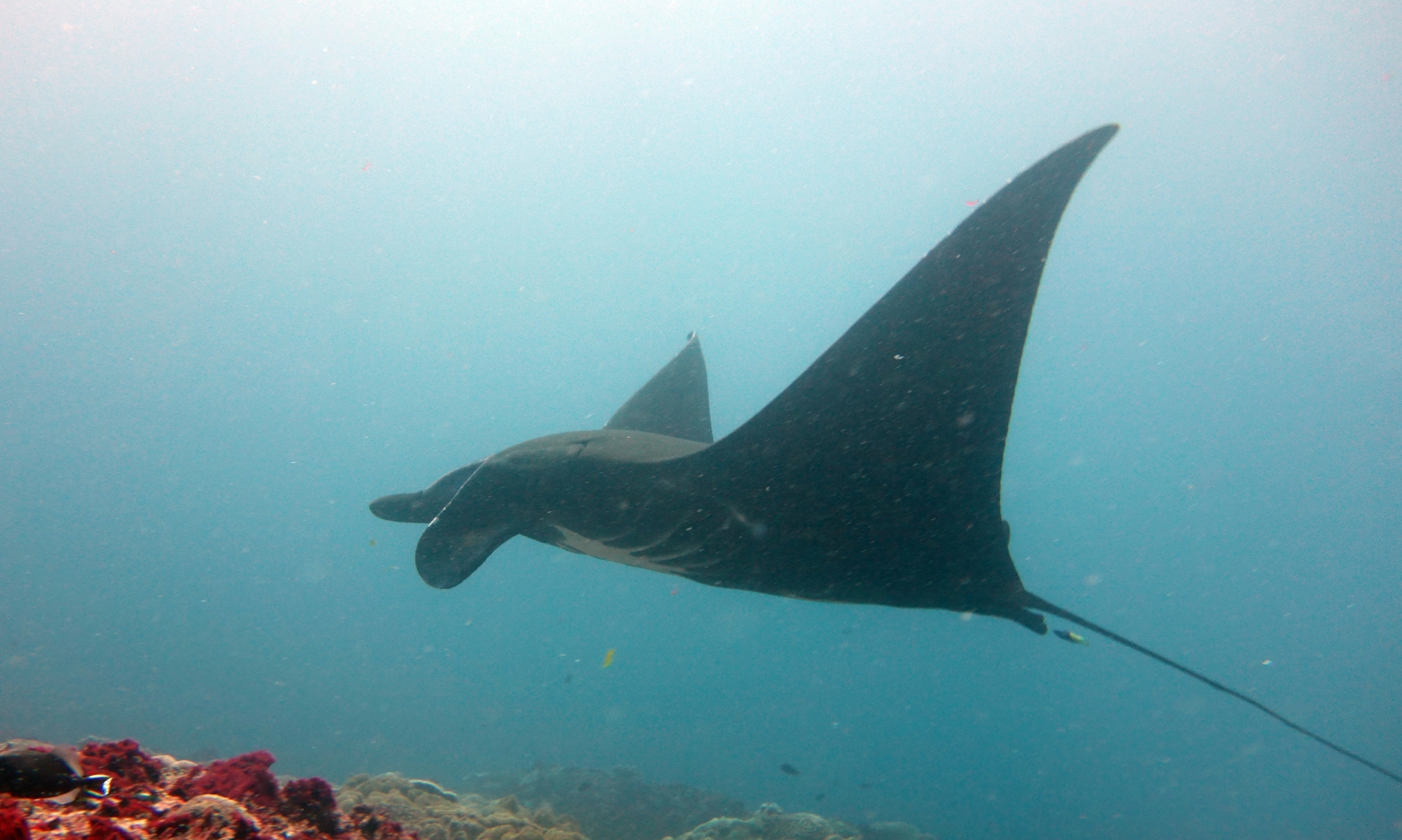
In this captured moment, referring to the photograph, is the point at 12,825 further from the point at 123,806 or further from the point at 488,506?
the point at 488,506

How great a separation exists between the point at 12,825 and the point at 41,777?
589mm

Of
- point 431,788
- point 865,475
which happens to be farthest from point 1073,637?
point 431,788

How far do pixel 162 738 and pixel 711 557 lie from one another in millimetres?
56482

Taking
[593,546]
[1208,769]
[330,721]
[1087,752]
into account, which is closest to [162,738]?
[330,721]

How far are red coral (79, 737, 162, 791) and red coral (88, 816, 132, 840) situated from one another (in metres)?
0.51

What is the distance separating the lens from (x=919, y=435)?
2.96m

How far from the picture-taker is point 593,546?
418 centimetres

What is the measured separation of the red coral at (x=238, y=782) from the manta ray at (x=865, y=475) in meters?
1.31

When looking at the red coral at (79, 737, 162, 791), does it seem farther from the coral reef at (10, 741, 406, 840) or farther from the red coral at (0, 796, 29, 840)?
the red coral at (0, 796, 29, 840)

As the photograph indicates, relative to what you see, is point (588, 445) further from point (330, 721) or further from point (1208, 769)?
point (1208, 769)

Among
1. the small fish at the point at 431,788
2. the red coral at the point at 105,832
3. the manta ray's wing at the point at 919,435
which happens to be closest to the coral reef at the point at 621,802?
the small fish at the point at 431,788

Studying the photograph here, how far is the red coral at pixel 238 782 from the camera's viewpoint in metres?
2.05

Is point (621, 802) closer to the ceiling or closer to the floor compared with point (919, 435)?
closer to the floor

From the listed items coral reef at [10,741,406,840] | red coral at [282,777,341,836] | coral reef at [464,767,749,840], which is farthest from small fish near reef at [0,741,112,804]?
coral reef at [464,767,749,840]
